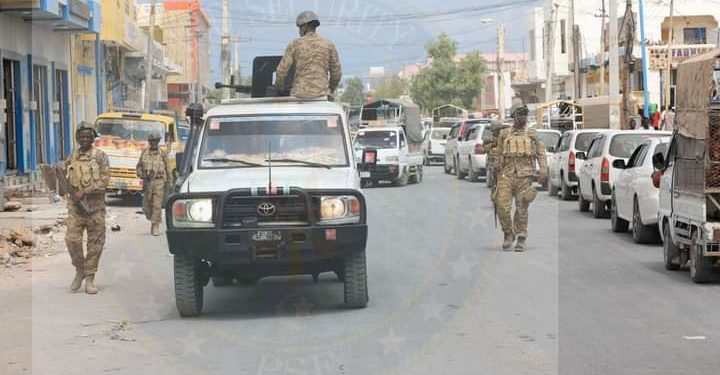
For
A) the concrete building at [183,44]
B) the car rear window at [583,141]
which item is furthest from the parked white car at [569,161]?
the concrete building at [183,44]

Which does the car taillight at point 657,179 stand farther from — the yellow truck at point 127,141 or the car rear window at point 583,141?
the yellow truck at point 127,141

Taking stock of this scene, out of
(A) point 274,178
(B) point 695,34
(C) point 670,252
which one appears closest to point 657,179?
(C) point 670,252

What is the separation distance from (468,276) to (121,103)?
4200 centimetres

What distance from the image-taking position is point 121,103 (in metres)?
53.0

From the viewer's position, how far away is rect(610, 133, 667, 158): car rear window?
21531mm

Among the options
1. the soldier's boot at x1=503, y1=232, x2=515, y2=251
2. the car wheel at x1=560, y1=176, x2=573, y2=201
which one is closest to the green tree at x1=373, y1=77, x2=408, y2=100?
the car wheel at x1=560, y1=176, x2=573, y2=201

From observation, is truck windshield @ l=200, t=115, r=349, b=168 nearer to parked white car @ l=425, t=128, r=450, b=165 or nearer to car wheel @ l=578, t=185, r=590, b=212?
car wheel @ l=578, t=185, r=590, b=212

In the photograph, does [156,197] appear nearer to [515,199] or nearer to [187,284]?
[515,199]

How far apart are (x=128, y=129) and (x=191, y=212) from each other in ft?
59.9

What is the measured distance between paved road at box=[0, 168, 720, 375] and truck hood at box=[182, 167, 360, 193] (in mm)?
1203

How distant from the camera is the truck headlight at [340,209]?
33.1 feet

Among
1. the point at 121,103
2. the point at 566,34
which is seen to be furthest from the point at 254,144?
the point at 566,34

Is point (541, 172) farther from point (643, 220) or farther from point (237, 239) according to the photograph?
point (237, 239)

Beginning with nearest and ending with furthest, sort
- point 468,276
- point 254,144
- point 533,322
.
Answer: point 533,322, point 254,144, point 468,276
